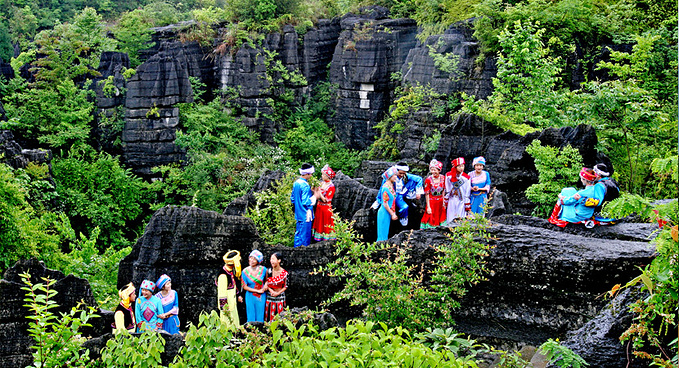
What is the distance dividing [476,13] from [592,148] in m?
7.19

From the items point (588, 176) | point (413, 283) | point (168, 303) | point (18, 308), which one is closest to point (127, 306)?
point (168, 303)

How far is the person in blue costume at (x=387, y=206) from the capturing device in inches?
321

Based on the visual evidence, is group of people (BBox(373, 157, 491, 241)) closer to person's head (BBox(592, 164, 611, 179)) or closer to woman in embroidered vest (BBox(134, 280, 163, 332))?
person's head (BBox(592, 164, 611, 179))

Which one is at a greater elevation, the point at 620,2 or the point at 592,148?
the point at 620,2

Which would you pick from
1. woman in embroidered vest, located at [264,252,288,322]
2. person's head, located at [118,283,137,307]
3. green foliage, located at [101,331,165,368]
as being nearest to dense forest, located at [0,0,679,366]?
person's head, located at [118,283,137,307]

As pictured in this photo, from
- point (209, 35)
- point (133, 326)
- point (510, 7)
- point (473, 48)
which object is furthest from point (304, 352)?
point (209, 35)

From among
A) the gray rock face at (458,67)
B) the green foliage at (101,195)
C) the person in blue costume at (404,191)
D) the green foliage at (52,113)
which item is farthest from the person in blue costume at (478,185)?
the green foliage at (52,113)

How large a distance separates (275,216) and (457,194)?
2.58m

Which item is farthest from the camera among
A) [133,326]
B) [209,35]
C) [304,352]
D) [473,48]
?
[209,35]

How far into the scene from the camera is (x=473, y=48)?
16875mm

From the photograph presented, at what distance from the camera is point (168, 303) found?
686 centimetres

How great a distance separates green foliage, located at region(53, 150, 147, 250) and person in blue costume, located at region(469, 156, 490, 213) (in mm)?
12374

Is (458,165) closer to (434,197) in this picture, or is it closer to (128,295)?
(434,197)

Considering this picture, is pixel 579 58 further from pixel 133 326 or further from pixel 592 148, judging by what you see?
pixel 133 326
